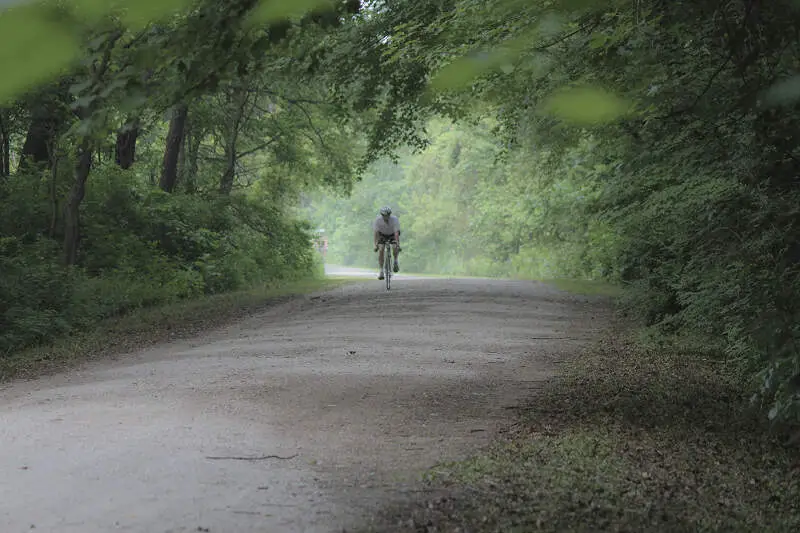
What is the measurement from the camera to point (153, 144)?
31859 mm

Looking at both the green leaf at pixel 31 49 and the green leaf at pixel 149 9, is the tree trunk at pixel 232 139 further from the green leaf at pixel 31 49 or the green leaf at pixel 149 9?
the green leaf at pixel 31 49

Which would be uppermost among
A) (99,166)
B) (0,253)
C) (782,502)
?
(99,166)

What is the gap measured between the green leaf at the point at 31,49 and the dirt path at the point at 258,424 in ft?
11.4

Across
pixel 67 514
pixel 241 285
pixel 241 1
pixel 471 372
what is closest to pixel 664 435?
pixel 471 372

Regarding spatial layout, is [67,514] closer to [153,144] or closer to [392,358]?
[392,358]

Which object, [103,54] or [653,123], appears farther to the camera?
[653,123]

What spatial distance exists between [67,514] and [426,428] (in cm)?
307

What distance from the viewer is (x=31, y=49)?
1.57 metres

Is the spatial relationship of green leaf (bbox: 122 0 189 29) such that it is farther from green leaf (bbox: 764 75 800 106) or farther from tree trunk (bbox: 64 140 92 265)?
tree trunk (bbox: 64 140 92 265)

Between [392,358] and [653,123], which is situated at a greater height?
[653,123]

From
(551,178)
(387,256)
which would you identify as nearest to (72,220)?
(387,256)

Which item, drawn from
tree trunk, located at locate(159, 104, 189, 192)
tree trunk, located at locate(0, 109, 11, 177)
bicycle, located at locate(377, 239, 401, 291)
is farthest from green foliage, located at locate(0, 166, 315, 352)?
bicycle, located at locate(377, 239, 401, 291)

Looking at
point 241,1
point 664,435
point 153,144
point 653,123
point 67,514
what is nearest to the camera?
point 241,1

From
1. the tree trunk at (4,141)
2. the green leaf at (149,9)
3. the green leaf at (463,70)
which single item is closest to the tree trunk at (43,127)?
the tree trunk at (4,141)
